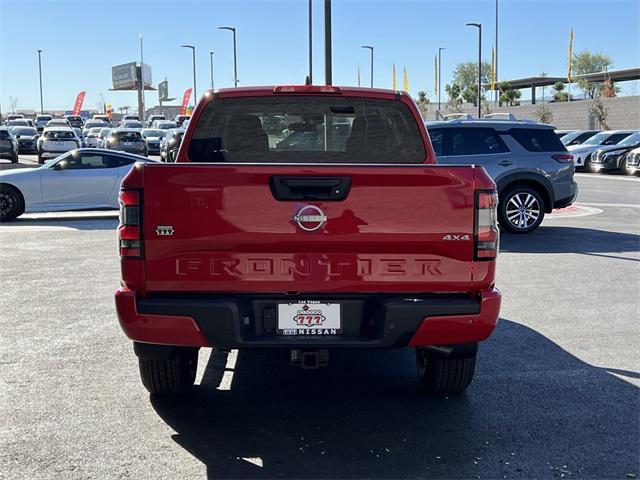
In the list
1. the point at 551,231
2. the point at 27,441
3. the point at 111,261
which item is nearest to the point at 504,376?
the point at 27,441

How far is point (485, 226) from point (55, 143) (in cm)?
3329

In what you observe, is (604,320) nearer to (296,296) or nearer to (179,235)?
(296,296)

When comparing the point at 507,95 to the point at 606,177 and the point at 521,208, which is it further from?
the point at 521,208

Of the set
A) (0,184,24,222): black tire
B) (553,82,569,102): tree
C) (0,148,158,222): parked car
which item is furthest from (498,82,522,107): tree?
(0,184,24,222): black tire

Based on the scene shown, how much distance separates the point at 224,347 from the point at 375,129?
6.72 feet

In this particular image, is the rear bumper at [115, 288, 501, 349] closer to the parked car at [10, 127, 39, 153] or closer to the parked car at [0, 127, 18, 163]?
the parked car at [0, 127, 18, 163]

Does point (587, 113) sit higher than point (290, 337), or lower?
higher

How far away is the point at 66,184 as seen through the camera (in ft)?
53.5

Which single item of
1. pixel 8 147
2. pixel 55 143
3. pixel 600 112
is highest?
pixel 600 112

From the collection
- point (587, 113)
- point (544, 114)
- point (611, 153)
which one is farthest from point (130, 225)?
point (544, 114)

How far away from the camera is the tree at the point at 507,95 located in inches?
3310

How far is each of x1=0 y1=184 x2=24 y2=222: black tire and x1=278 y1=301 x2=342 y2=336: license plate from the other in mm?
12868

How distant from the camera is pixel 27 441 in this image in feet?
14.5

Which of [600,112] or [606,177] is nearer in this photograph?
[606,177]
